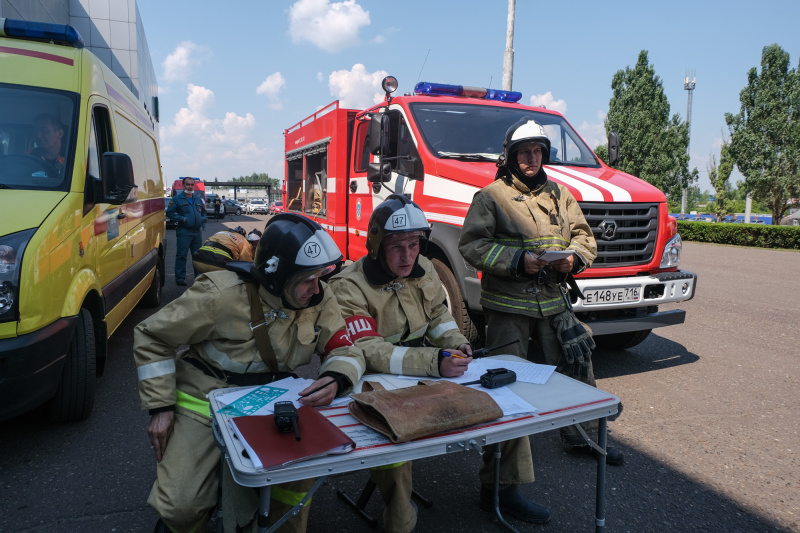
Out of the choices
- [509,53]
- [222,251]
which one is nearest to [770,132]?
[509,53]

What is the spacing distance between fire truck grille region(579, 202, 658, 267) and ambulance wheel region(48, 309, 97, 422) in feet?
12.6

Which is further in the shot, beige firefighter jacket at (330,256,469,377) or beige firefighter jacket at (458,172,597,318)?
beige firefighter jacket at (458,172,597,318)

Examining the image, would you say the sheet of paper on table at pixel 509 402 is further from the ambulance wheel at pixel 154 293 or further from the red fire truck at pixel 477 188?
the ambulance wheel at pixel 154 293

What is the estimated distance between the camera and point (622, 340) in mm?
5816

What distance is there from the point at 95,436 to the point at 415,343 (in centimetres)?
236

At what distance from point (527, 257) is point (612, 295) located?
1625 millimetres

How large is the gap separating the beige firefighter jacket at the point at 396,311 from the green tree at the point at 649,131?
31514 millimetres

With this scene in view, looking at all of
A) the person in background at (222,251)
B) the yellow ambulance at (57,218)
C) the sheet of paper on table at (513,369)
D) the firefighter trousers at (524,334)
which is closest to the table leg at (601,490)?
the sheet of paper on table at (513,369)

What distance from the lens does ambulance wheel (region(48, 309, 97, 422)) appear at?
3676 millimetres

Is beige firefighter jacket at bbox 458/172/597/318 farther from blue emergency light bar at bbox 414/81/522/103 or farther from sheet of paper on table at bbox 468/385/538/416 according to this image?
blue emergency light bar at bbox 414/81/522/103

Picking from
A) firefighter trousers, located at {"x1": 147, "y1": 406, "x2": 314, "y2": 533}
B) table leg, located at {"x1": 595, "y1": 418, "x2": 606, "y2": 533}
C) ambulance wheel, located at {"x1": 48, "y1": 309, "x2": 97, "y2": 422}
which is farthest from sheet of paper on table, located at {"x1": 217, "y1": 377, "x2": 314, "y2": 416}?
ambulance wheel, located at {"x1": 48, "y1": 309, "x2": 97, "y2": 422}

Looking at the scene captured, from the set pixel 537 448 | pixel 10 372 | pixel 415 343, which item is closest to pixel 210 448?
pixel 415 343

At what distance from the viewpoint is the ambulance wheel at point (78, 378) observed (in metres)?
3.68

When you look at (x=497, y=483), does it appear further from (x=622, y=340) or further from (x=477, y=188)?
(x=622, y=340)
